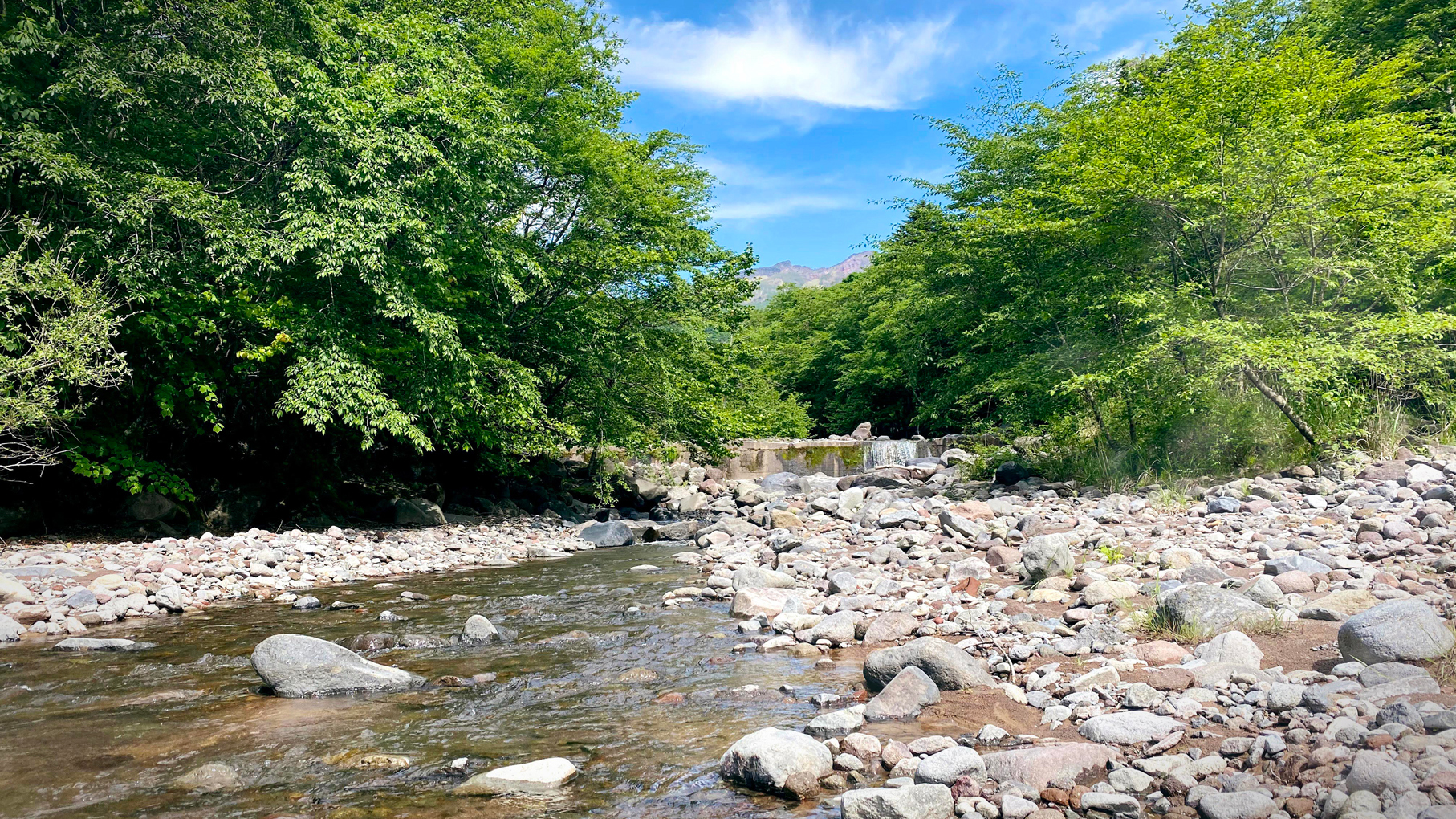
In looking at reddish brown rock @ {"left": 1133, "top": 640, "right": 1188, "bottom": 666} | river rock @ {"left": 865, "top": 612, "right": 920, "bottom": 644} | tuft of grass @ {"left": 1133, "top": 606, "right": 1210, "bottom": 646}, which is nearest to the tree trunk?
tuft of grass @ {"left": 1133, "top": 606, "right": 1210, "bottom": 646}

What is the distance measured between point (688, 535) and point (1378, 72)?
49.2 feet

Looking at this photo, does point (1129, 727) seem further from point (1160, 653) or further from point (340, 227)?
point (340, 227)

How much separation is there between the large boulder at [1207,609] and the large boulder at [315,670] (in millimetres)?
5548

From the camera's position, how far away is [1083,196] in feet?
45.6

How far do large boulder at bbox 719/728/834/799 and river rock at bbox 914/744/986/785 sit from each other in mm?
507

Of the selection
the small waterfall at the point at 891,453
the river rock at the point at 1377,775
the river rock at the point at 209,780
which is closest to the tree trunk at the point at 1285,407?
the river rock at the point at 1377,775

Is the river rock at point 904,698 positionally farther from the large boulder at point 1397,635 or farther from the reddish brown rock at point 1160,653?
the large boulder at point 1397,635

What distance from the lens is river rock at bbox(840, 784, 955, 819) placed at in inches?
138

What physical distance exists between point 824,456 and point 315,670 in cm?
2477

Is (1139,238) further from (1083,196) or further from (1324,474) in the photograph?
(1324,474)

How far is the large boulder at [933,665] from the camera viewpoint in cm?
532

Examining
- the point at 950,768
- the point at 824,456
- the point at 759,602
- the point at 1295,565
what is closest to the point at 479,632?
the point at 759,602

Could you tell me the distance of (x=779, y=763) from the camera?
406 cm

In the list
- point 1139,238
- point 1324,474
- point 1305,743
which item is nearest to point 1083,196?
point 1139,238
